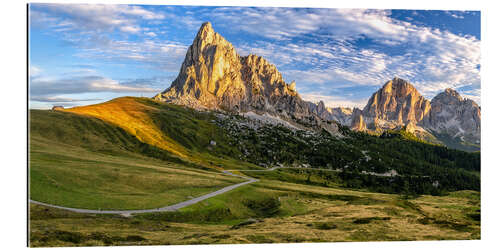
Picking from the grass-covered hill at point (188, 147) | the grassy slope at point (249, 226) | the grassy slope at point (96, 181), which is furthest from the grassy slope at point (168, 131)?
the grassy slope at point (249, 226)

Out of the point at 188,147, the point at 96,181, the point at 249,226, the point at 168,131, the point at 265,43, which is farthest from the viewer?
the point at 168,131

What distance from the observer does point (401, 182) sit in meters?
172

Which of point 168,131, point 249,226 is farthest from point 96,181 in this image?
point 168,131

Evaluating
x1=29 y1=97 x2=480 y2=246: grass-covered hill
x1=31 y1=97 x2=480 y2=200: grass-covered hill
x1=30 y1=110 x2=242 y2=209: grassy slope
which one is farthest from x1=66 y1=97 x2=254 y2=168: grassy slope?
x1=30 y1=110 x2=242 y2=209: grassy slope

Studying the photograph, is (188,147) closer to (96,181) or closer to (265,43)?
(265,43)

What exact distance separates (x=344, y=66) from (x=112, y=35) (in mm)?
50798

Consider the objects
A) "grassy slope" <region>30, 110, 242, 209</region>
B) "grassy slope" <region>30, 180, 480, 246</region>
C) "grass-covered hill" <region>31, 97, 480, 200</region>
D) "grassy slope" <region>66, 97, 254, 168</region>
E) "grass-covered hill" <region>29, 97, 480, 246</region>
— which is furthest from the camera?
"grassy slope" <region>66, 97, 254, 168</region>

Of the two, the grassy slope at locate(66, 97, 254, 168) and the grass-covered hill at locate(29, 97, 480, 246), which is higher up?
the grassy slope at locate(66, 97, 254, 168)

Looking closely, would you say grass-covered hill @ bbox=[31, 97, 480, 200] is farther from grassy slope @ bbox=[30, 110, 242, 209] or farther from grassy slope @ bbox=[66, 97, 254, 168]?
grassy slope @ bbox=[30, 110, 242, 209]

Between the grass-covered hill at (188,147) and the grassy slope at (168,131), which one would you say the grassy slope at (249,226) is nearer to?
the grass-covered hill at (188,147)
